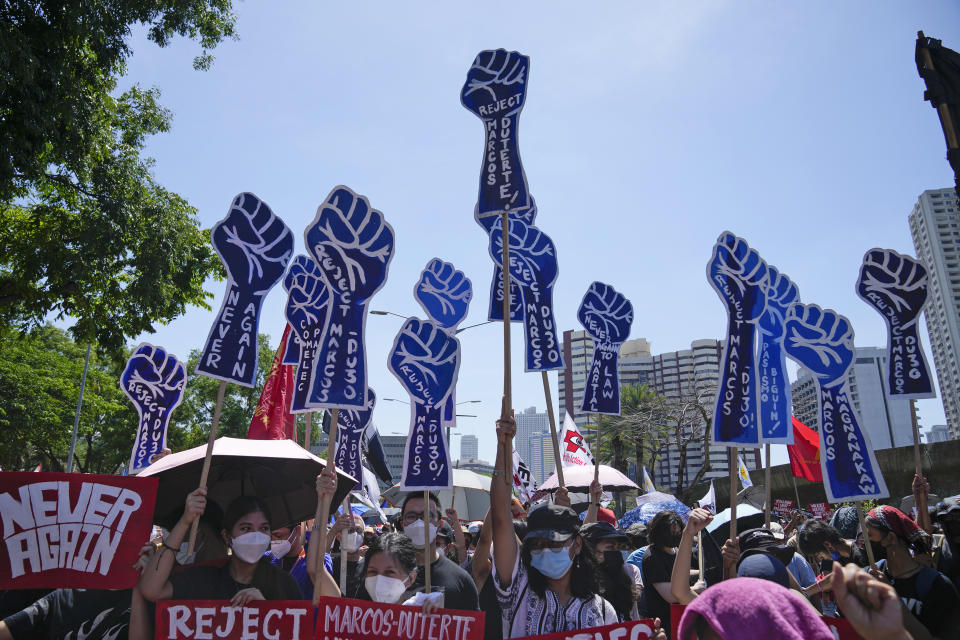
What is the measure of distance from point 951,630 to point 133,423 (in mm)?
30774

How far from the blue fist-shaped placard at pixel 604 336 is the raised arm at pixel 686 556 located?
2538 mm

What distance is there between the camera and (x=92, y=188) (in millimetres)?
10031

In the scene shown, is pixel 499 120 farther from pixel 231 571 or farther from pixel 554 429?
pixel 231 571

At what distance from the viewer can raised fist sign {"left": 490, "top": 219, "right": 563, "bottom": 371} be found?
524 centimetres

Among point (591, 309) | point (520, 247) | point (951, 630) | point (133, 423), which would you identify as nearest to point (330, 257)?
point (520, 247)

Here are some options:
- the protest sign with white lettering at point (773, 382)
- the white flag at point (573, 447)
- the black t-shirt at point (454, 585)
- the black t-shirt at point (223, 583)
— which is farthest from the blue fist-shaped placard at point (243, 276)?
the white flag at point (573, 447)

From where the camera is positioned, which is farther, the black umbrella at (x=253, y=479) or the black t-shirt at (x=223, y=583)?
the black umbrella at (x=253, y=479)

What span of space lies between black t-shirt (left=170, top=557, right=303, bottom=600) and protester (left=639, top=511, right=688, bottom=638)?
2.13m

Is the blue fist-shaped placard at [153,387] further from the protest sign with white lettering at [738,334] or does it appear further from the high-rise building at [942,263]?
the high-rise building at [942,263]

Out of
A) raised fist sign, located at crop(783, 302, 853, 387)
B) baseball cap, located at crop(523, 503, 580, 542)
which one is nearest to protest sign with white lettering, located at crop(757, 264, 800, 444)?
raised fist sign, located at crop(783, 302, 853, 387)

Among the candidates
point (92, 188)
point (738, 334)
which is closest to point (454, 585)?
point (738, 334)

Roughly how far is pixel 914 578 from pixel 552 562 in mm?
1828

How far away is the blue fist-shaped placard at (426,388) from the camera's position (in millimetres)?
4203

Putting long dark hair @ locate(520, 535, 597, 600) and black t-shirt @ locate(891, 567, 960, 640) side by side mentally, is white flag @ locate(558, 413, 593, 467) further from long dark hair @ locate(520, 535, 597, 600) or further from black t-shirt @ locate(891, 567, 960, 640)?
black t-shirt @ locate(891, 567, 960, 640)
